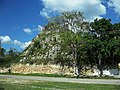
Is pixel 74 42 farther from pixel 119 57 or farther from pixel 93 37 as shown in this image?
pixel 119 57

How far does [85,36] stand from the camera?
61.8 meters

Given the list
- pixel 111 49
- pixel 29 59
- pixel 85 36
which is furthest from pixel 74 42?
pixel 29 59

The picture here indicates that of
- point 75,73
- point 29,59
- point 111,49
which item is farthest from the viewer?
point 29,59

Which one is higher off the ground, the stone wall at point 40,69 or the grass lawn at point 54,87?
the stone wall at point 40,69

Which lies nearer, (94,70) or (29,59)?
(94,70)

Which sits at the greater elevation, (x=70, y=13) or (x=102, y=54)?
(x=70, y=13)

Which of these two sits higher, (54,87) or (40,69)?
(40,69)

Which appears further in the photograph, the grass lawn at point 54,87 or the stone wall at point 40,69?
the stone wall at point 40,69

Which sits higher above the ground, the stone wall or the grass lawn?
the stone wall

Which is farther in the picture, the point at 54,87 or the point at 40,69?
the point at 40,69

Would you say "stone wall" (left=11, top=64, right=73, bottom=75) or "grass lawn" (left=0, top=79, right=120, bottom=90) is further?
"stone wall" (left=11, top=64, right=73, bottom=75)

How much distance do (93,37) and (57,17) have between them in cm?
844

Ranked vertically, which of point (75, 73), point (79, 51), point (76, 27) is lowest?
point (75, 73)

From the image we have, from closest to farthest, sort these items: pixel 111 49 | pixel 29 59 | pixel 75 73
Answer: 1. pixel 111 49
2. pixel 75 73
3. pixel 29 59
